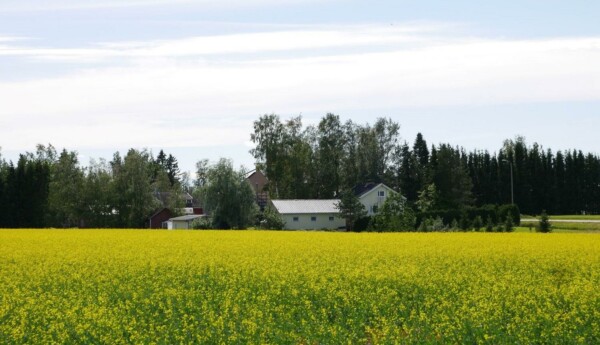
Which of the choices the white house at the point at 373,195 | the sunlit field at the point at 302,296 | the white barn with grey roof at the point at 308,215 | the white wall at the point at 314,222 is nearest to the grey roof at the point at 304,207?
the white barn with grey roof at the point at 308,215

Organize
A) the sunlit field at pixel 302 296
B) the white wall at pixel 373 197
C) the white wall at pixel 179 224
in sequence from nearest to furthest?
the sunlit field at pixel 302 296
the white wall at pixel 179 224
the white wall at pixel 373 197

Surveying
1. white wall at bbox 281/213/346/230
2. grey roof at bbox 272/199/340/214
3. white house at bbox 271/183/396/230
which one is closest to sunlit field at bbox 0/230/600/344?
white wall at bbox 281/213/346/230

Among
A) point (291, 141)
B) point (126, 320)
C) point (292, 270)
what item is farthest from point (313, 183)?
point (126, 320)

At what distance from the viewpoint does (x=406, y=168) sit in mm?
100062

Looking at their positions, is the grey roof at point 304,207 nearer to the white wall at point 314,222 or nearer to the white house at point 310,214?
the white house at point 310,214

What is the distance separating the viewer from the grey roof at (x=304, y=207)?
8925cm

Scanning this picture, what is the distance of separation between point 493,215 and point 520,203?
3765cm

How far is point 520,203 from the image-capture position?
11075 centimetres

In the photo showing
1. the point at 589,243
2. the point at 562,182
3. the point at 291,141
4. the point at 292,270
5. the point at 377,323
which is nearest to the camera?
the point at 377,323

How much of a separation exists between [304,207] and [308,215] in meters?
1.08

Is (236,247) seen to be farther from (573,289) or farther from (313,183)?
(313,183)

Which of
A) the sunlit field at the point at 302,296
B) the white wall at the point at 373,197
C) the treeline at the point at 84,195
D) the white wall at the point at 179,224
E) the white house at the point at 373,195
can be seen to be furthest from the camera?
the white wall at the point at 373,197

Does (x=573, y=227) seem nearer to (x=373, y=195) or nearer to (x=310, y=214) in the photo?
(x=310, y=214)

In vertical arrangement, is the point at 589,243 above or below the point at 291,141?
below
